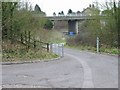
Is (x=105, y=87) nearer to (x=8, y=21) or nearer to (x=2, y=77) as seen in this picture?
Result: (x=2, y=77)

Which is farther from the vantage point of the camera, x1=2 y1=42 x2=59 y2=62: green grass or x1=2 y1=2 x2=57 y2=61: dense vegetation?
x1=2 y1=2 x2=57 y2=61: dense vegetation

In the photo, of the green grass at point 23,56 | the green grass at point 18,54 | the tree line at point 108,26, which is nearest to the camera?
the green grass at point 23,56

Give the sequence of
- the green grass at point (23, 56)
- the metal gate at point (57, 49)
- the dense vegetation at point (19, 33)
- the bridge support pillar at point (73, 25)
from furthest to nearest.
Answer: the bridge support pillar at point (73, 25) < the metal gate at point (57, 49) < the dense vegetation at point (19, 33) < the green grass at point (23, 56)

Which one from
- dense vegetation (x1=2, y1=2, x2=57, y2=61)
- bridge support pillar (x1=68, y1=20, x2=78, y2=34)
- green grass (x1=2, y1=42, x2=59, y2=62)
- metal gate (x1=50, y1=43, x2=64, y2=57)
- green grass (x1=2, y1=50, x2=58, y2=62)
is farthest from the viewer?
bridge support pillar (x1=68, y1=20, x2=78, y2=34)

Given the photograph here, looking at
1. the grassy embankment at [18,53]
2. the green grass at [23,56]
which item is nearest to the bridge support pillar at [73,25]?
the grassy embankment at [18,53]

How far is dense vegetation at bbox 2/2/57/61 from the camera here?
23031 mm

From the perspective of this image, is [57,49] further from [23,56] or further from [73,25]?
[73,25]

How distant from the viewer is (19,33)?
1051 inches

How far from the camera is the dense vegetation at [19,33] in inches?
907

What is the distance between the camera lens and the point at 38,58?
2222 centimetres

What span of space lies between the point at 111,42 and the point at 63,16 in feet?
145

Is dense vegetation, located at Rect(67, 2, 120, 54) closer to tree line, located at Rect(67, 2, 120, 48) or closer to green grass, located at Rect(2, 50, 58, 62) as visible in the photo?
tree line, located at Rect(67, 2, 120, 48)

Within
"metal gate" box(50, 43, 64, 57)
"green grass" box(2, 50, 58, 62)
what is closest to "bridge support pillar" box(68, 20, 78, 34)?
"metal gate" box(50, 43, 64, 57)

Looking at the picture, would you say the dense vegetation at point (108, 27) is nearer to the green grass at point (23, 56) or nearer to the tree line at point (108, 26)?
the tree line at point (108, 26)
